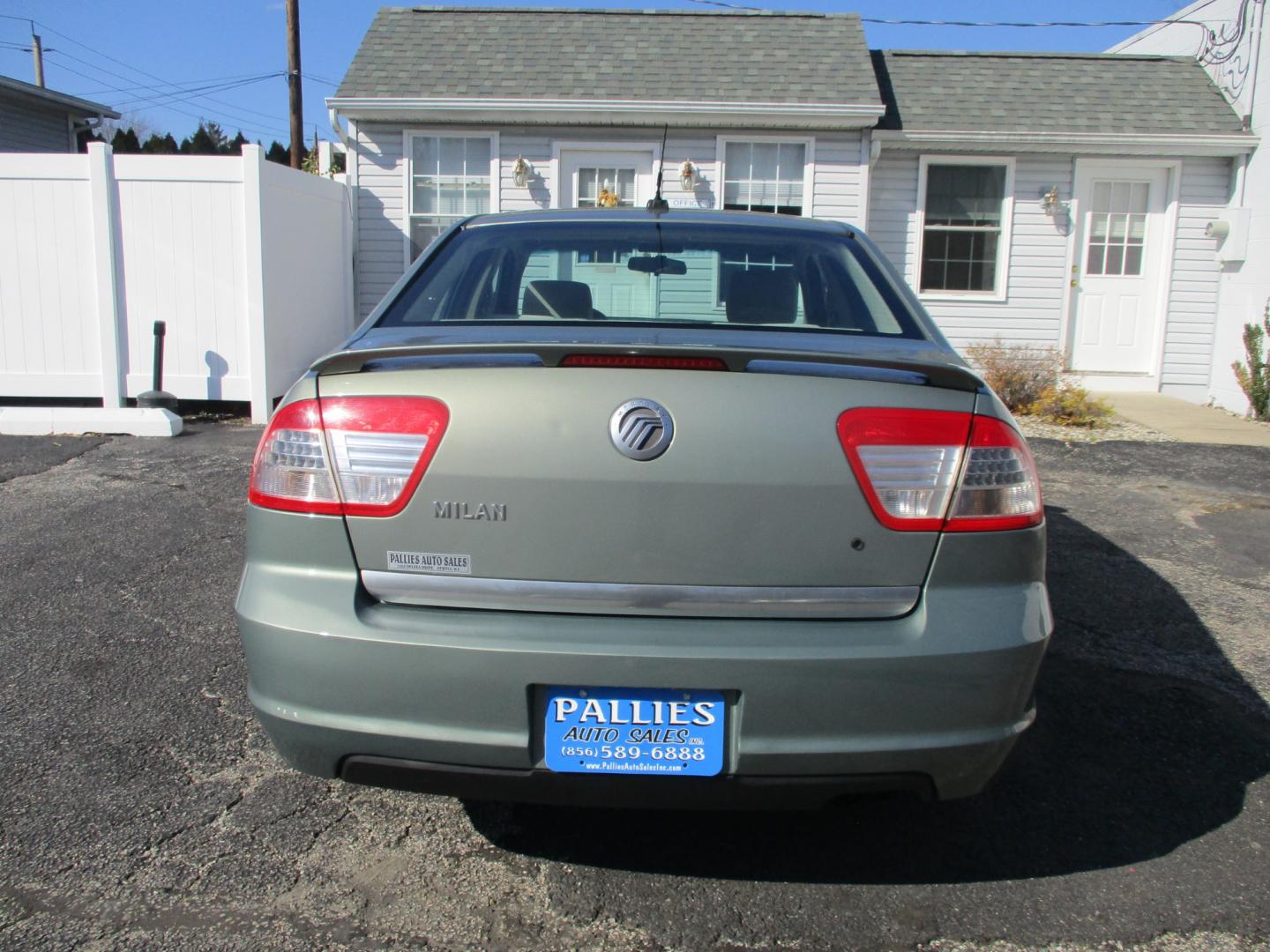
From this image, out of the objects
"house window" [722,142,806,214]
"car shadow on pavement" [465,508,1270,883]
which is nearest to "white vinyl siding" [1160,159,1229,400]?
"house window" [722,142,806,214]

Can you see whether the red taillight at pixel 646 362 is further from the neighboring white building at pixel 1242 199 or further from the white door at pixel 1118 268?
the white door at pixel 1118 268

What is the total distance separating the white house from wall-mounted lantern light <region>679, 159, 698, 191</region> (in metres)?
0.05

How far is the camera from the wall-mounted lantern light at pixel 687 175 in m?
11.4

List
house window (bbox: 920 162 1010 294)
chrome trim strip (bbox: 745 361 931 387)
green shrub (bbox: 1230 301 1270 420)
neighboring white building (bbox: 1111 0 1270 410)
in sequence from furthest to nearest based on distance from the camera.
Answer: house window (bbox: 920 162 1010 294), neighboring white building (bbox: 1111 0 1270 410), green shrub (bbox: 1230 301 1270 420), chrome trim strip (bbox: 745 361 931 387)

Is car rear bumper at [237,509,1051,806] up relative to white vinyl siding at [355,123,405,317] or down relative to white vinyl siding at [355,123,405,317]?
down

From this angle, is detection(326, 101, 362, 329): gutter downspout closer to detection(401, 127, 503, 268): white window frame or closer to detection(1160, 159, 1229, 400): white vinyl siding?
detection(401, 127, 503, 268): white window frame

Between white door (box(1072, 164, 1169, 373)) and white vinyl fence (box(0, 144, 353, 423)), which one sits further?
white door (box(1072, 164, 1169, 373))

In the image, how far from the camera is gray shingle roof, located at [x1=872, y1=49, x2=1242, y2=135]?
1148 cm

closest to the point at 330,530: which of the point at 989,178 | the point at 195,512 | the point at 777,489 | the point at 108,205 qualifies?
the point at 777,489

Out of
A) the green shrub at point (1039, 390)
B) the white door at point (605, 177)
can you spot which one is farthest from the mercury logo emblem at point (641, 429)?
the white door at point (605, 177)

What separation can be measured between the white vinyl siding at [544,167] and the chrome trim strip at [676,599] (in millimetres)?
9918

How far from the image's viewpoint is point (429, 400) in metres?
2.17

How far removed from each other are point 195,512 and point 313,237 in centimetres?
500

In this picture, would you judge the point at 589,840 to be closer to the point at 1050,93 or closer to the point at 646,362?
the point at 646,362
